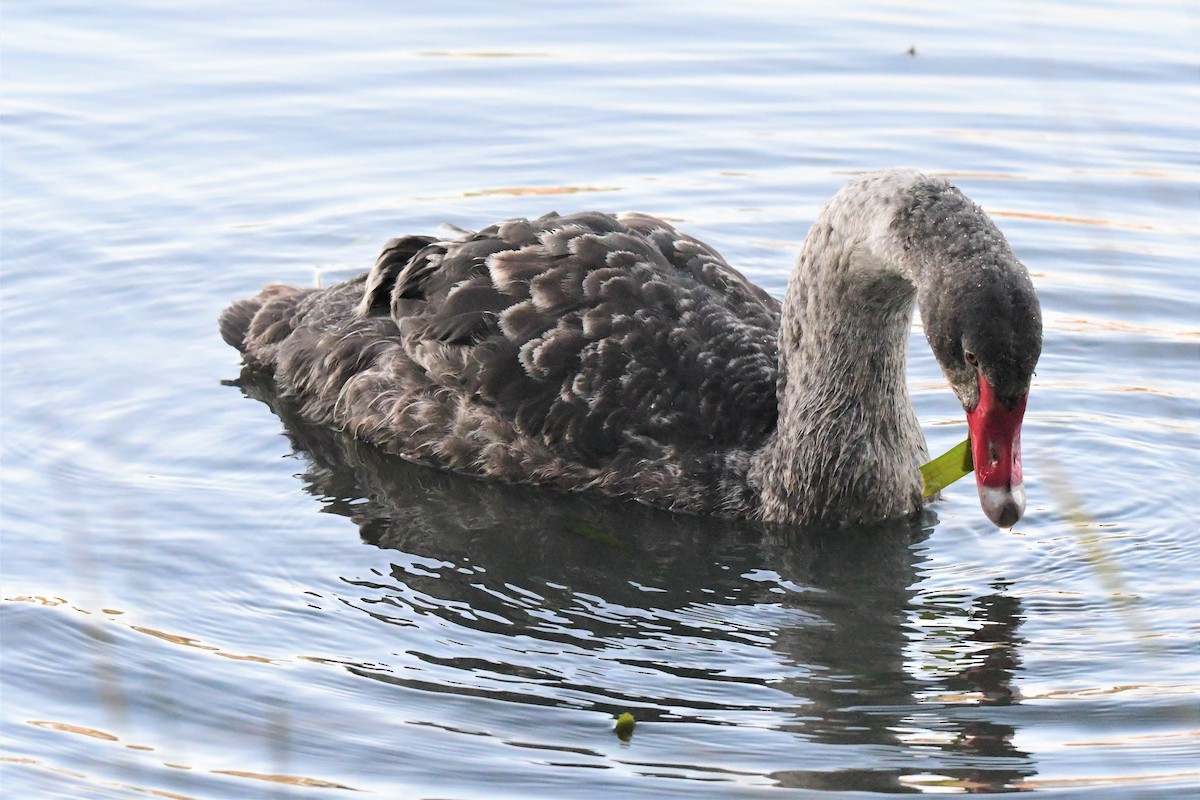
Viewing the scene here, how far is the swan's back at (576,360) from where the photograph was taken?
31.1ft

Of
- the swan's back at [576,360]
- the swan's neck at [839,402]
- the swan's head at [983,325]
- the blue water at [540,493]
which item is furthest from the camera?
the swan's back at [576,360]

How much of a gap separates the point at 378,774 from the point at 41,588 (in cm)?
224

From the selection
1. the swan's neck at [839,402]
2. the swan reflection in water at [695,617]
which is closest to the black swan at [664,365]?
the swan's neck at [839,402]

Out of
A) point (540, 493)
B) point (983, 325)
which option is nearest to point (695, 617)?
point (540, 493)

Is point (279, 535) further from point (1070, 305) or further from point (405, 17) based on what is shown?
point (405, 17)

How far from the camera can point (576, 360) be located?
9523 mm

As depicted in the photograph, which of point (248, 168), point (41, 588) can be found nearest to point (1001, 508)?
point (41, 588)

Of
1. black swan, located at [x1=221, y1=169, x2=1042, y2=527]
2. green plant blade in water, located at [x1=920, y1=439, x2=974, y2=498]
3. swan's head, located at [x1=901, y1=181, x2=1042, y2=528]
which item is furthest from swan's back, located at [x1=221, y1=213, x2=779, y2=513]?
swan's head, located at [x1=901, y1=181, x2=1042, y2=528]

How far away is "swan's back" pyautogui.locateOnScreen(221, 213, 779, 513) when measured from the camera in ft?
31.1

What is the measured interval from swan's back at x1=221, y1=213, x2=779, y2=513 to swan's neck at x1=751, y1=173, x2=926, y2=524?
29cm

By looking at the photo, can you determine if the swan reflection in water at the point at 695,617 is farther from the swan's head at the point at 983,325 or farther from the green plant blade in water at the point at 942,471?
the swan's head at the point at 983,325

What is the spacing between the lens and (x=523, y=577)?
29.4ft

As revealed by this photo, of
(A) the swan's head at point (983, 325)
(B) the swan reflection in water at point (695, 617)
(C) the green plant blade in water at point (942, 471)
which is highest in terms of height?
(A) the swan's head at point (983, 325)

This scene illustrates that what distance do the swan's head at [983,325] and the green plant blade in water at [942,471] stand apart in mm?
1000
